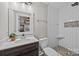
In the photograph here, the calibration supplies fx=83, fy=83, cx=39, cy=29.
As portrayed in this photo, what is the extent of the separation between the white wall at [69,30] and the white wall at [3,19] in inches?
83.1

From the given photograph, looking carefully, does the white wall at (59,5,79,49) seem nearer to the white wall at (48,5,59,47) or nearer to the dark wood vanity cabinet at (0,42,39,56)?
the white wall at (48,5,59,47)

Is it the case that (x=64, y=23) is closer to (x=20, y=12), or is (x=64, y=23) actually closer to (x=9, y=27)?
(x=20, y=12)

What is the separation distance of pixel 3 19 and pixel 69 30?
7.34 ft

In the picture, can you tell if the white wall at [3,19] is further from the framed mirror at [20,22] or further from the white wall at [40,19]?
the white wall at [40,19]

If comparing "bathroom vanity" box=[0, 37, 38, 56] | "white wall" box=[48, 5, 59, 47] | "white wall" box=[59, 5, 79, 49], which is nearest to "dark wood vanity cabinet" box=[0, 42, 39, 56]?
"bathroom vanity" box=[0, 37, 38, 56]

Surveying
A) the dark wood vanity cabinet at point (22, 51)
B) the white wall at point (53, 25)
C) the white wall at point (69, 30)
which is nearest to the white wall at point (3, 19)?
the dark wood vanity cabinet at point (22, 51)

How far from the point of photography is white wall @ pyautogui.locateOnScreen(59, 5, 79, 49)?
277cm

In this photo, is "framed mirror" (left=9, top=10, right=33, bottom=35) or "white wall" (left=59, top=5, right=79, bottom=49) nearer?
"framed mirror" (left=9, top=10, right=33, bottom=35)

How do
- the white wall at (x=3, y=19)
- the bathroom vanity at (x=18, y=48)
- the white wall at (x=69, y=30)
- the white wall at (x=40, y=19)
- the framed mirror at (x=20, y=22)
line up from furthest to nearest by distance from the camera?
the white wall at (x=69, y=30), the white wall at (x=40, y=19), the framed mirror at (x=20, y=22), the white wall at (x=3, y=19), the bathroom vanity at (x=18, y=48)

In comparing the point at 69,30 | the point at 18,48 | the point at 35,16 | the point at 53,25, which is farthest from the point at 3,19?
the point at 69,30

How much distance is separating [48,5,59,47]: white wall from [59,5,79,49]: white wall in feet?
0.62

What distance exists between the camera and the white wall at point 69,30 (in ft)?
9.09

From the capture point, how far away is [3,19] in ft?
5.62

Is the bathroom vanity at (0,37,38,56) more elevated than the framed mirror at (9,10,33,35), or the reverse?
the framed mirror at (9,10,33,35)
